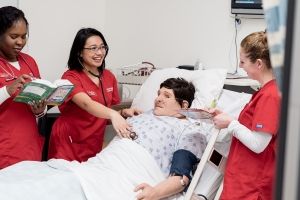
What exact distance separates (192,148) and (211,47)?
121 centimetres

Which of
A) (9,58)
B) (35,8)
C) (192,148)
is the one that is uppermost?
(35,8)

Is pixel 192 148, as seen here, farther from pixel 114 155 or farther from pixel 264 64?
pixel 264 64

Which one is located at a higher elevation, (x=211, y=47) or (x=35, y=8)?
(x=35, y=8)

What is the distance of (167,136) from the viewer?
210 cm

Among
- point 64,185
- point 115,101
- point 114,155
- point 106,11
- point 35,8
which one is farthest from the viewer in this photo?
point 106,11

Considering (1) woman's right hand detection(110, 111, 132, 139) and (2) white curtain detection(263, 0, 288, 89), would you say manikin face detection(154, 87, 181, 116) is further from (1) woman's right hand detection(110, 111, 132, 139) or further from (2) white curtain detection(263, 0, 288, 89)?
(2) white curtain detection(263, 0, 288, 89)

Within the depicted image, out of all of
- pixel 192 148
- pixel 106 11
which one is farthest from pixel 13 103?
pixel 106 11

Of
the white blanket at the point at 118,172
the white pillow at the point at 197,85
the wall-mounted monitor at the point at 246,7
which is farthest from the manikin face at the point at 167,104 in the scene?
the wall-mounted monitor at the point at 246,7

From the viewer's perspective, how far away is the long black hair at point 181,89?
2.28 m

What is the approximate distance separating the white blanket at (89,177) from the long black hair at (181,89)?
0.40 meters

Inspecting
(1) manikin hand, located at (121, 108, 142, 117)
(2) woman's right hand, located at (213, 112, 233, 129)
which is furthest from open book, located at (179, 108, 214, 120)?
(1) manikin hand, located at (121, 108, 142, 117)

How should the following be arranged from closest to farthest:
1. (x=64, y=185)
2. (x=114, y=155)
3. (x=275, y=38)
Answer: (x=275, y=38) < (x=64, y=185) < (x=114, y=155)

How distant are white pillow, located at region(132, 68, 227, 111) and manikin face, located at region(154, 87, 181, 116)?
0.48 ft

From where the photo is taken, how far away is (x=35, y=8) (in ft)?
10.6
